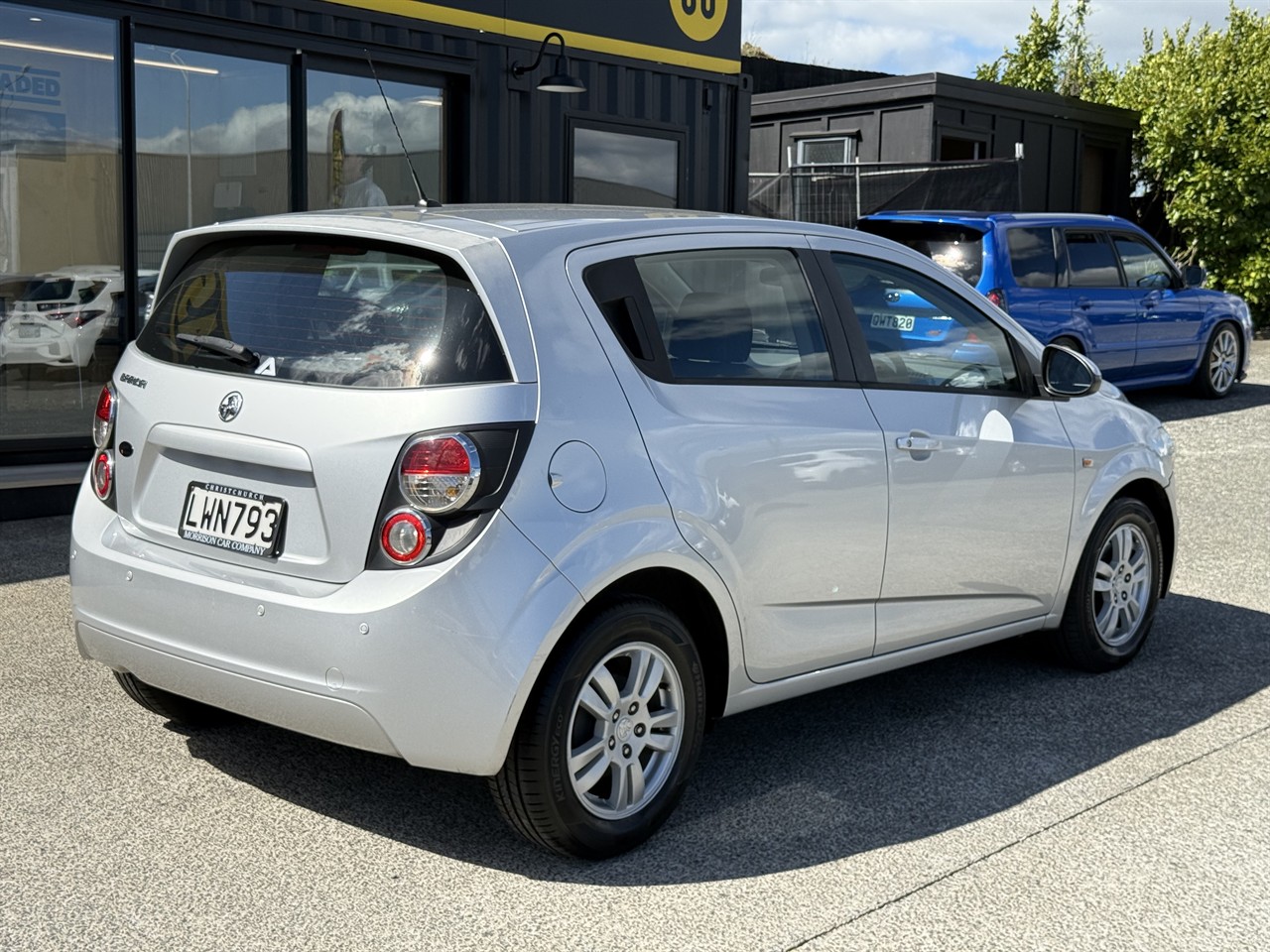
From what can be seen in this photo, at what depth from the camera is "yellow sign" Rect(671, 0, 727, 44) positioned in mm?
12766

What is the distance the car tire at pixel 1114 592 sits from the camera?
5.59 meters

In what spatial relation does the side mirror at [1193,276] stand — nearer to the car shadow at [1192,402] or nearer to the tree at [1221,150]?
the car shadow at [1192,402]

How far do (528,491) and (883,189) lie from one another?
49.0 feet

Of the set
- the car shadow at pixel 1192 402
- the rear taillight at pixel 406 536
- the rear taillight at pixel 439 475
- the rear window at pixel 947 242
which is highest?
the rear window at pixel 947 242

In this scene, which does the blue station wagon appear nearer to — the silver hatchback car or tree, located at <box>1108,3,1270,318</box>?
tree, located at <box>1108,3,1270,318</box>

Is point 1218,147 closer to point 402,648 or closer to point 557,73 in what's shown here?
point 557,73

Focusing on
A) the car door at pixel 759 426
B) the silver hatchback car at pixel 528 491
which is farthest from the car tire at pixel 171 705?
the car door at pixel 759 426

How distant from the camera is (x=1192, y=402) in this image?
49.6ft

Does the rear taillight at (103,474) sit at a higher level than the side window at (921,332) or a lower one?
lower

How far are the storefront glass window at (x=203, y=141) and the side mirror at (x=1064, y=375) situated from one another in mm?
6191

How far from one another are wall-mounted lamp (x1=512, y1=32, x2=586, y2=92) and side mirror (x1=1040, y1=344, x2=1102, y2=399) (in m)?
6.50

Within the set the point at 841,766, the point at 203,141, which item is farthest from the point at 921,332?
the point at 203,141

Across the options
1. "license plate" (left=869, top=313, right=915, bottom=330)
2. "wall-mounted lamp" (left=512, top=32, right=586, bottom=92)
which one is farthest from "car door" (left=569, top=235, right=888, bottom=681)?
"wall-mounted lamp" (left=512, top=32, right=586, bottom=92)

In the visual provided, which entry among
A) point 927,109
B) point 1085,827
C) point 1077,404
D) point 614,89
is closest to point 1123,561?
point 1077,404
